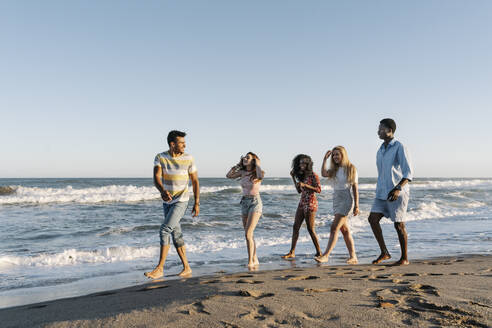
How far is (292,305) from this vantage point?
2.70m

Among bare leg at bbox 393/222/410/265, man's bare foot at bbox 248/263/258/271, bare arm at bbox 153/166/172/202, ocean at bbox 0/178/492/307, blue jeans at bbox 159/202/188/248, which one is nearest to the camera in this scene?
bare arm at bbox 153/166/172/202

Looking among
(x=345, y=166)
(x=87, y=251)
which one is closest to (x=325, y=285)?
(x=345, y=166)

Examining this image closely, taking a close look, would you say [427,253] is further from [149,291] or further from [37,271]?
[37,271]

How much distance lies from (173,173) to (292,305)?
2.59 m

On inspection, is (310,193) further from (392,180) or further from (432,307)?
(432,307)

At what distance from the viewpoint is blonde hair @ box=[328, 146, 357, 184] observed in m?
5.64

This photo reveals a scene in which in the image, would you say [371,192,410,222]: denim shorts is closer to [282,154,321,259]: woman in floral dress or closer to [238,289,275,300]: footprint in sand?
[282,154,321,259]: woman in floral dress

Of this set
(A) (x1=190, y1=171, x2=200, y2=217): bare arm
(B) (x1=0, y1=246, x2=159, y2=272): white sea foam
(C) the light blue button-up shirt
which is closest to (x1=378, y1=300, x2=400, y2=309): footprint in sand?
(C) the light blue button-up shirt

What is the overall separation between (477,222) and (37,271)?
12.5 m

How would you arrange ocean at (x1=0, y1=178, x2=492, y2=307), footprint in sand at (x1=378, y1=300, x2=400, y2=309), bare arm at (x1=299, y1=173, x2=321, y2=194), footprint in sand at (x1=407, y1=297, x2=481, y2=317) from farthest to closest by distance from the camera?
bare arm at (x1=299, y1=173, x2=321, y2=194) < ocean at (x1=0, y1=178, x2=492, y2=307) < footprint in sand at (x1=378, y1=300, x2=400, y2=309) < footprint in sand at (x1=407, y1=297, x2=481, y2=317)

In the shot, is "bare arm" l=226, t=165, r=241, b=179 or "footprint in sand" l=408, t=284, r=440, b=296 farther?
"bare arm" l=226, t=165, r=241, b=179

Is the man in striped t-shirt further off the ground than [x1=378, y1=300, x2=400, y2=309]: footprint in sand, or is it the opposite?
the man in striped t-shirt

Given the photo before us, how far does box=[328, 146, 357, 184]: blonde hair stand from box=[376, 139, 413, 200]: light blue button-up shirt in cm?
63

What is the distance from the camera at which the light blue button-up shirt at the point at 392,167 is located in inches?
187
